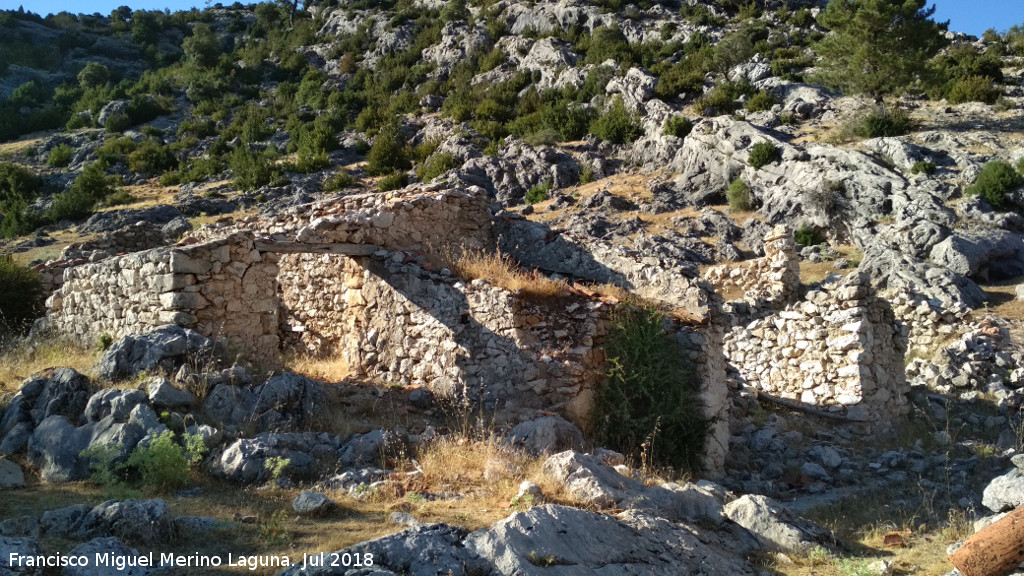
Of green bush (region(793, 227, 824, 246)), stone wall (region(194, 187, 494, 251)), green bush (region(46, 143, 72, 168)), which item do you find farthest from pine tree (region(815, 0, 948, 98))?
green bush (region(46, 143, 72, 168))

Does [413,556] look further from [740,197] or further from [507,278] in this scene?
[740,197]

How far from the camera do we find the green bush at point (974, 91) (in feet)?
90.3

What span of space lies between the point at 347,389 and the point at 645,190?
19653mm

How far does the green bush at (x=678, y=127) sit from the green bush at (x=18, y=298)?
2326cm

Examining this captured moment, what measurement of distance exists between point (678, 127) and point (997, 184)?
468 inches

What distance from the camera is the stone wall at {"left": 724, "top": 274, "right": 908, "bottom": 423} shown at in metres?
9.80

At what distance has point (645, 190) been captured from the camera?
25906mm

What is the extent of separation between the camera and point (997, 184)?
2016 centimetres

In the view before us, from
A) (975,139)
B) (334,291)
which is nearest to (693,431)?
(334,291)

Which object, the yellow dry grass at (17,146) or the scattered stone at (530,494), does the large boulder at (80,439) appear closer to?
the scattered stone at (530,494)

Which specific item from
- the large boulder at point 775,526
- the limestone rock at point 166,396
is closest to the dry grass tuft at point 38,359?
the limestone rock at point 166,396

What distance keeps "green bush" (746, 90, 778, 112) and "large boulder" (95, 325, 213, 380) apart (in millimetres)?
27378

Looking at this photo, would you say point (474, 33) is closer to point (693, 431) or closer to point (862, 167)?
point (862, 167)

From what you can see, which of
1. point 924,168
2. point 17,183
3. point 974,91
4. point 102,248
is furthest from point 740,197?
point 17,183
